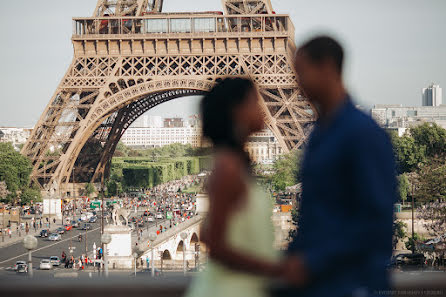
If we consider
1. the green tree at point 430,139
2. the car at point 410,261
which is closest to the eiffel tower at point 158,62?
the car at point 410,261

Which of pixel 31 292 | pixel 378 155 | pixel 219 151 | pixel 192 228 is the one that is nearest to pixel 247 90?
pixel 219 151

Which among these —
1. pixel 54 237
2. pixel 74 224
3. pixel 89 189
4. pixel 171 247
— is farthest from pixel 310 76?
pixel 89 189

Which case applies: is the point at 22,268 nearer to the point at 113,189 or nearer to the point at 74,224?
the point at 74,224

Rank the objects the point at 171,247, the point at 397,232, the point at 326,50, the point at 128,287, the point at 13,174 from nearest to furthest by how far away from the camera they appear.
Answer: the point at 326,50 < the point at 128,287 < the point at 397,232 < the point at 171,247 < the point at 13,174

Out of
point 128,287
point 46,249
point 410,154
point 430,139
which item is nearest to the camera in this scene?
point 128,287

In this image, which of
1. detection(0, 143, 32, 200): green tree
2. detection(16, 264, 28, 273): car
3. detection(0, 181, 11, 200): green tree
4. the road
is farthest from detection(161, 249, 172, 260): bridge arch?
detection(0, 181, 11, 200): green tree

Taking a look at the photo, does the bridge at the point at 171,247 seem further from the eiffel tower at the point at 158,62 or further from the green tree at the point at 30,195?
the green tree at the point at 30,195

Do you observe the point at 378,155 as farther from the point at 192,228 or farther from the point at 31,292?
the point at 192,228
